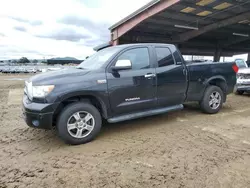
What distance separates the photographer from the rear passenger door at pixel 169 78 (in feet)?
15.2

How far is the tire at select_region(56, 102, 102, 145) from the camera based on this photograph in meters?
3.56

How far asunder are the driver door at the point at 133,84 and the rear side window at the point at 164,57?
0.28 meters

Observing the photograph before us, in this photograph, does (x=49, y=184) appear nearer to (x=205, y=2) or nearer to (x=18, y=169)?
(x=18, y=169)

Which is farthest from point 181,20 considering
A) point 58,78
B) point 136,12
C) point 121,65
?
point 58,78

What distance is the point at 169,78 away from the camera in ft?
15.5

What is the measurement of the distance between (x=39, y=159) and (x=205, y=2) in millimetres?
9999

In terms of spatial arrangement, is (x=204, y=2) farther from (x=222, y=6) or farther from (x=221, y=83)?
(x=221, y=83)

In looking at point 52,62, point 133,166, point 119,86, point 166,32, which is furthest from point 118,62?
point 52,62

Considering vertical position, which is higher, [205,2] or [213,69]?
[205,2]

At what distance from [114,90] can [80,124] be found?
0.92 m

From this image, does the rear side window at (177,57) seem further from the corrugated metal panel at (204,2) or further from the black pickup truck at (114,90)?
the corrugated metal panel at (204,2)

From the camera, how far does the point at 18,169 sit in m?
2.93

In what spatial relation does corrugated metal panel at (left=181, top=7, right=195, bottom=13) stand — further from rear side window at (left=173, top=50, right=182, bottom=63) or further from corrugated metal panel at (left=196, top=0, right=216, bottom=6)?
rear side window at (left=173, top=50, right=182, bottom=63)

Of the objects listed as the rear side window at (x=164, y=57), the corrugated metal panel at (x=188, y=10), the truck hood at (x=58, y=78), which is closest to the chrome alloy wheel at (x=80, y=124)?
the truck hood at (x=58, y=78)
